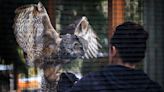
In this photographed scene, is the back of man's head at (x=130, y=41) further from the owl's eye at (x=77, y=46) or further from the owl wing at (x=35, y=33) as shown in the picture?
the owl wing at (x=35, y=33)

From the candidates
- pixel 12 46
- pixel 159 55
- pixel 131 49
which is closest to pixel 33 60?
pixel 12 46

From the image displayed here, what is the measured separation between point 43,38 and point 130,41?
0.50 metres

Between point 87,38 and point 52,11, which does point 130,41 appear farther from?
point 52,11

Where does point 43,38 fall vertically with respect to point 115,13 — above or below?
below

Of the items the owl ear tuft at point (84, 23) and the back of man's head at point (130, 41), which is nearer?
the back of man's head at point (130, 41)

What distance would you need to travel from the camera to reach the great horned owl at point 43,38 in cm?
308

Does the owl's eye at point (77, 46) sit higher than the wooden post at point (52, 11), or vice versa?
the wooden post at point (52, 11)

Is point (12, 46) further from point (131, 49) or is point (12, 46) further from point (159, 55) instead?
point (159, 55)

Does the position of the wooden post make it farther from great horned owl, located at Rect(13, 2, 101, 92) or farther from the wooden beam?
the wooden beam

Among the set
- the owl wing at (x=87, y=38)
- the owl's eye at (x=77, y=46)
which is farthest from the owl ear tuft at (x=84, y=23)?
the owl's eye at (x=77, y=46)

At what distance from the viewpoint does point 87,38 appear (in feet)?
10.8

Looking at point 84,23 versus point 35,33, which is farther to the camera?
point 84,23

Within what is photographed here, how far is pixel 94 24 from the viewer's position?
3.24 metres

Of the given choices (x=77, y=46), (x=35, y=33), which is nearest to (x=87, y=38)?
(x=77, y=46)
